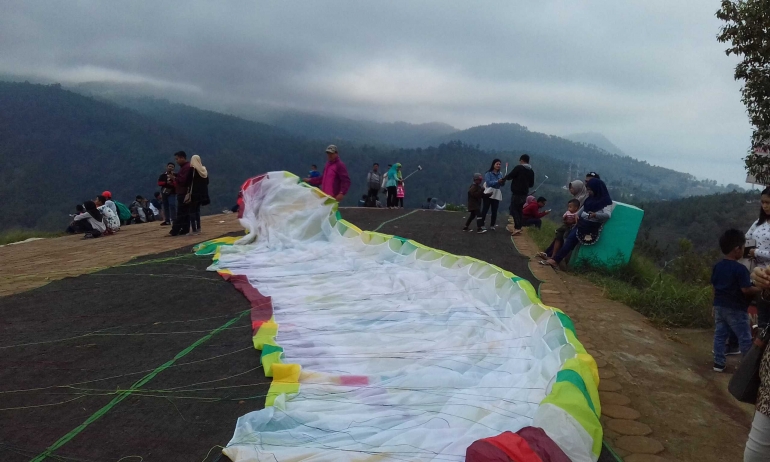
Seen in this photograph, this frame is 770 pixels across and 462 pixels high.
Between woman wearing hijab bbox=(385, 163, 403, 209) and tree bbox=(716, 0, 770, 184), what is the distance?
759 centimetres

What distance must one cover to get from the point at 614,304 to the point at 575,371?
9.77 ft

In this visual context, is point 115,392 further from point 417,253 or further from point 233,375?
point 417,253

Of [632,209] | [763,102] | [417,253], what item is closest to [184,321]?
[417,253]

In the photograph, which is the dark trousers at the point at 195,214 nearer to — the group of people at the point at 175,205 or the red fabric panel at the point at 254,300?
the group of people at the point at 175,205

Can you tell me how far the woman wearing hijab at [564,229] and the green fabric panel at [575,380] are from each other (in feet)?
13.8

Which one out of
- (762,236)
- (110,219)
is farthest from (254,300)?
(110,219)

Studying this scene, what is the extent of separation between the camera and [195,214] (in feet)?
26.8

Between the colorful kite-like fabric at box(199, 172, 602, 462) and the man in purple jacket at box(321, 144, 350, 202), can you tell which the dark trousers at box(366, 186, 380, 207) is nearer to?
the man in purple jacket at box(321, 144, 350, 202)

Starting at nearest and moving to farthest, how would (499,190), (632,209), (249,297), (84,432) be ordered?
(84,432)
(249,297)
(632,209)
(499,190)

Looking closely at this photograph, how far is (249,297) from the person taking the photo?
14.1ft

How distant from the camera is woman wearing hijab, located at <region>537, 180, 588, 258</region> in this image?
245 inches

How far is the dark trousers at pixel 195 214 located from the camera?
7.87 metres

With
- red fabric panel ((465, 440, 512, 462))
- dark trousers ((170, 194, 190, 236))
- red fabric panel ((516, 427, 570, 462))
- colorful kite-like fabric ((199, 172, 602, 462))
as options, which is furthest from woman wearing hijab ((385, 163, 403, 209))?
red fabric panel ((465, 440, 512, 462))

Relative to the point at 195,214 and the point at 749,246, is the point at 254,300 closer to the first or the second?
the point at 749,246
